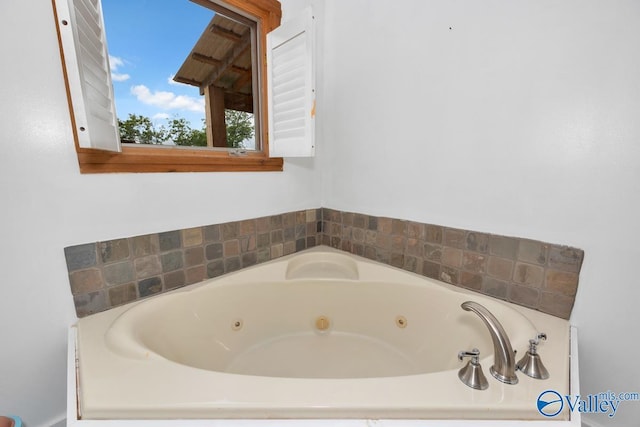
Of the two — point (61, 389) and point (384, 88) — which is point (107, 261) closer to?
point (61, 389)

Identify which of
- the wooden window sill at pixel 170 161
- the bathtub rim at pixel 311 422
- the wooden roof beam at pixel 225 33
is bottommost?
the bathtub rim at pixel 311 422

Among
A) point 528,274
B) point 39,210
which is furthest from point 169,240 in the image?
point 528,274

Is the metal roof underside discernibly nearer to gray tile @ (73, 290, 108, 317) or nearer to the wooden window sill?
the wooden window sill

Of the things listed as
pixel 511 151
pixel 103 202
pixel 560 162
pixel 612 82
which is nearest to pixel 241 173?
pixel 103 202

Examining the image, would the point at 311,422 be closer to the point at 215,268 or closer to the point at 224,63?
the point at 215,268

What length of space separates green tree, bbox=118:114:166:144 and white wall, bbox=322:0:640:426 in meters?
1.05

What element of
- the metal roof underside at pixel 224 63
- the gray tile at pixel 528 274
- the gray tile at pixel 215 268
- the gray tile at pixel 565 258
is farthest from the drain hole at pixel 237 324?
the gray tile at pixel 565 258

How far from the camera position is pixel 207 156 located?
46.8 inches

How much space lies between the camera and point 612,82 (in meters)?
0.81

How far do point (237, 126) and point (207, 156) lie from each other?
1.11ft

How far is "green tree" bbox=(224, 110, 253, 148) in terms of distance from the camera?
4.62ft

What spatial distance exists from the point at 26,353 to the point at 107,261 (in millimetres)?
348

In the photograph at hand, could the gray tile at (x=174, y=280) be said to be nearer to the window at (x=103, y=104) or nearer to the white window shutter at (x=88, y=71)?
the window at (x=103, y=104)

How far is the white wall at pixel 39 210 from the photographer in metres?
0.77
